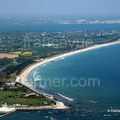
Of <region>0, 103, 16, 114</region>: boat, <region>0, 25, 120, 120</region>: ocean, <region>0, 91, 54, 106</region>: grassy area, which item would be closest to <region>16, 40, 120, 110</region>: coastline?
<region>0, 25, 120, 120</region>: ocean

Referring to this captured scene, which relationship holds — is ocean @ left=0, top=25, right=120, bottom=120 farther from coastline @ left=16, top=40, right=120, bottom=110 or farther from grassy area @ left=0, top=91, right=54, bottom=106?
grassy area @ left=0, top=91, right=54, bottom=106

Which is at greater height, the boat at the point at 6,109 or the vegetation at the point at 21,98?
the vegetation at the point at 21,98

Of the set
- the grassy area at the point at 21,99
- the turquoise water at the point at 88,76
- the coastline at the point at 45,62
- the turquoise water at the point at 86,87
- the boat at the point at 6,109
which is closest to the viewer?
the turquoise water at the point at 86,87

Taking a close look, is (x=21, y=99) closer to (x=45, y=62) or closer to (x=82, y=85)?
(x=82, y=85)

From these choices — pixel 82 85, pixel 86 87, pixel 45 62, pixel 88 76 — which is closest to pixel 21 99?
pixel 86 87

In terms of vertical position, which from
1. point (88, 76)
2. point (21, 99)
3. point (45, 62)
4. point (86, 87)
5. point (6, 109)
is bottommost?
point (6, 109)

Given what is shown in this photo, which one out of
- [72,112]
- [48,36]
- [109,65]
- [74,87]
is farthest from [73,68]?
[48,36]

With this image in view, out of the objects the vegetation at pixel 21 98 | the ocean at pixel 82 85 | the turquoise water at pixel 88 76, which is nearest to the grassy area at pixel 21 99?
the vegetation at pixel 21 98

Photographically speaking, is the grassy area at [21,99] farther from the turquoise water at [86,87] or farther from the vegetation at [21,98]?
the turquoise water at [86,87]

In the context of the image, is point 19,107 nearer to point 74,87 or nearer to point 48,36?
point 74,87
